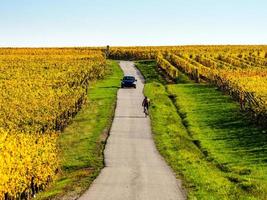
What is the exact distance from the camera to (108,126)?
49.2m

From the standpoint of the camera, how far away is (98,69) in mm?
94250

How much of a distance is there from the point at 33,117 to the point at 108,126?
640 centimetres

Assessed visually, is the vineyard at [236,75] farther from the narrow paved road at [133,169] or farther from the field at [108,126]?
the narrow paved road at [133,169]

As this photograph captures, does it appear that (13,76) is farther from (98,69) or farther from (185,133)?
(185,133)

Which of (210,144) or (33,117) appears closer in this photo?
(210,144)

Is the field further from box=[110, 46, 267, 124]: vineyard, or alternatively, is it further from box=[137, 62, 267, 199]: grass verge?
box=[110, 46, 267, 124]: vineyard

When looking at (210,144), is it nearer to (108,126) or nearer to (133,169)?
(108,126)

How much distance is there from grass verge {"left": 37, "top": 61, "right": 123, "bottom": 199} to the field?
0.20 ft

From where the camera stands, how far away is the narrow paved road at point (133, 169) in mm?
27688

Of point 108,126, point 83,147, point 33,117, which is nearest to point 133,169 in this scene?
point 83,147

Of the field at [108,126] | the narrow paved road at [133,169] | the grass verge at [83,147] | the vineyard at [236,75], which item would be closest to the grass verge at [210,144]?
the field at [108,126]

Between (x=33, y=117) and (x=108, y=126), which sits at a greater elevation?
(x=33, y=117)

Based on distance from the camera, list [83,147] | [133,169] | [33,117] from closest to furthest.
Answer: [133,169]
[83,147]
[33,117]

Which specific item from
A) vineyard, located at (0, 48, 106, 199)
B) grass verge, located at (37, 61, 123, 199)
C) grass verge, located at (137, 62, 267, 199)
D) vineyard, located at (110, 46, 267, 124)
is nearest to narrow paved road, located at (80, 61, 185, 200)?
grass verge, located at (37, 61, 123, 199)
